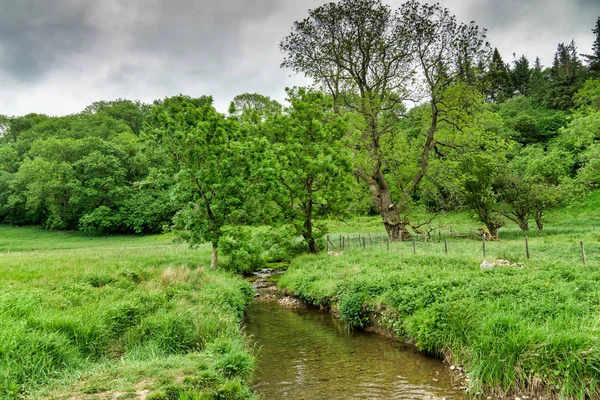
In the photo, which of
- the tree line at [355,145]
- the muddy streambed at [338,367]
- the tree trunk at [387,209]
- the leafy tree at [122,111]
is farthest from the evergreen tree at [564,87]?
the leafy tree at [122,111]

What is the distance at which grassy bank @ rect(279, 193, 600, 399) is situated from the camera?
23.1 feet

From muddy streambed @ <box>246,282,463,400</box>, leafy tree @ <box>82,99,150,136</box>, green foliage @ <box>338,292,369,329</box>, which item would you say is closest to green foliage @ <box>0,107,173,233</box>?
leafy tree @ <box>82,99,150,136</box>

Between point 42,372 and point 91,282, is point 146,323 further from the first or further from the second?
point 91,282

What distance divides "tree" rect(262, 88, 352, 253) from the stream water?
1175 centimetres

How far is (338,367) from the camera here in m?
9.58

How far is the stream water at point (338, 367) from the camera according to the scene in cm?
808

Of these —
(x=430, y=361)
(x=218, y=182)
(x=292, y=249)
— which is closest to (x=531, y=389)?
(x=430, y=361)

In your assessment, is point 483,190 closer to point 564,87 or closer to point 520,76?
point 564,87

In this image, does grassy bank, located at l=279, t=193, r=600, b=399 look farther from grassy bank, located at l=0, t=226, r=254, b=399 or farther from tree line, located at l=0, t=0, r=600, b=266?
tree line, located at l=0, t=0, r=600, b=266

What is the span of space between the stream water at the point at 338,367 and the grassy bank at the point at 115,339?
1.09 m

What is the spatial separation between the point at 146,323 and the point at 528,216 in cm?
3744

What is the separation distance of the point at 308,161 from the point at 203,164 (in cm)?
709

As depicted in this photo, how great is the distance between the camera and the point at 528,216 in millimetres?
35125

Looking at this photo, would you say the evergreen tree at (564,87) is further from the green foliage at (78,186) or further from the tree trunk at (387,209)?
the green foliage at (78,186)
